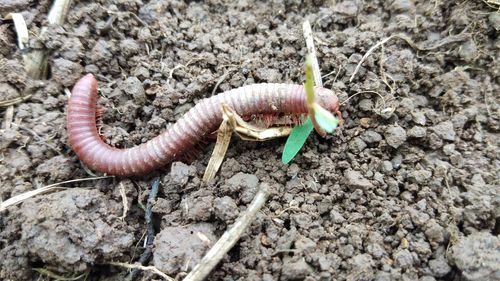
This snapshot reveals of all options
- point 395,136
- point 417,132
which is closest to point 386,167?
point 395,136

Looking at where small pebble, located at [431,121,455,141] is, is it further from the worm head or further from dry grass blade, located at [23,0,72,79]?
dry grass blade, located at [23,0,72,79]

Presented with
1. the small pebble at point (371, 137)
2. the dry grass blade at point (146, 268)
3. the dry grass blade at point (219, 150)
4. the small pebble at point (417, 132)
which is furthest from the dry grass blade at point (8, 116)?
the small pebble at point (417, 132)

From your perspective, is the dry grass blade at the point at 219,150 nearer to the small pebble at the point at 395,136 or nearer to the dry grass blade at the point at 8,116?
the small pebble at the point at 395,136

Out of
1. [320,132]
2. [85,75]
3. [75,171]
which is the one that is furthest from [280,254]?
[85,75]

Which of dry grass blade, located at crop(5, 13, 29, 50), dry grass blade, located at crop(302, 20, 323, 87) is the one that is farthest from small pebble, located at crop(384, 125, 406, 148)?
dry grass blade, located at crop(5, 13, 29, 50)

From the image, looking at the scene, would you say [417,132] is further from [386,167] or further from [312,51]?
[312,51]

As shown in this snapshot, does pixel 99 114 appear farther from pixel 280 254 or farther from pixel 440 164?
pixel 440 164
